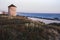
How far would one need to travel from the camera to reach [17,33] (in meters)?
11.9

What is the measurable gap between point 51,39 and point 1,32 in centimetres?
398

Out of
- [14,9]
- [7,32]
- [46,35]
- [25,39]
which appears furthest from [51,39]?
[14,9]

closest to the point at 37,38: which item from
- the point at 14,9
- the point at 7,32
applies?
the point at 7,32

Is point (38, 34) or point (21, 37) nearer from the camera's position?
point (21, 37)

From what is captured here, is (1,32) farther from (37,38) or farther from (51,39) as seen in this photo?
(51,39)

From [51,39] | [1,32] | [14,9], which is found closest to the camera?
[1,32]

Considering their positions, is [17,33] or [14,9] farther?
[14,9]

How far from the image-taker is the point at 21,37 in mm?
11438

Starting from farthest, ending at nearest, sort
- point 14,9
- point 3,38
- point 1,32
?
point 14,9 < point 1,32 < point 3,38

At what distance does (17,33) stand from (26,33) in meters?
0.70

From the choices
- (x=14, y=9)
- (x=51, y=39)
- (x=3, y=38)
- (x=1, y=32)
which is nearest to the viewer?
(x=3, y=38)

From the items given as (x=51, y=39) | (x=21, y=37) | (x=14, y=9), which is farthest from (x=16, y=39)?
(x=14, y=9)

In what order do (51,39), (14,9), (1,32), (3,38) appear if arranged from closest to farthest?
(3,38)
(1,32)
(51,39)
(14,9)

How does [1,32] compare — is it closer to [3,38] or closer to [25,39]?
[3,38]
